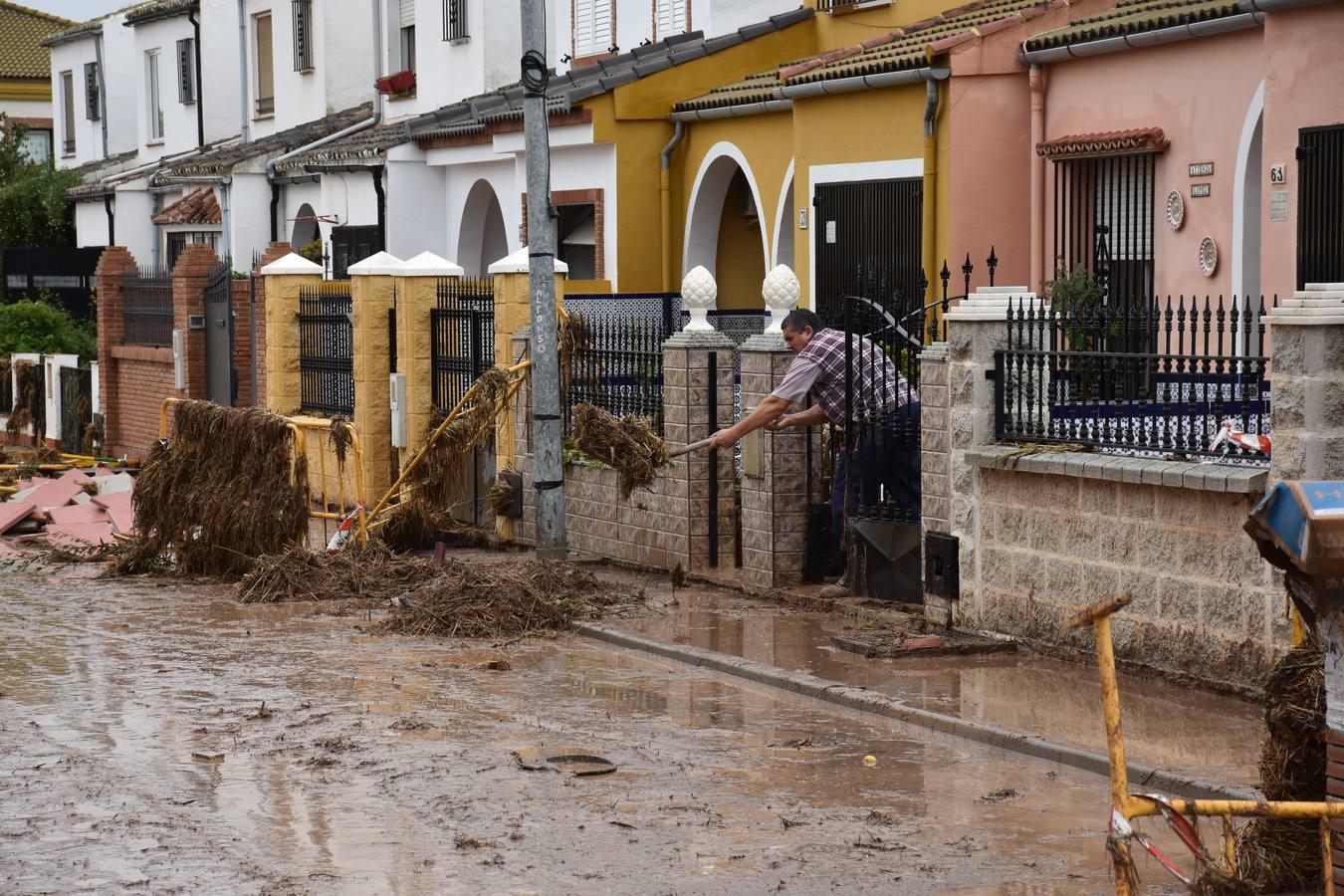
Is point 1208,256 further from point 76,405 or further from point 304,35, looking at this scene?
point 304,35

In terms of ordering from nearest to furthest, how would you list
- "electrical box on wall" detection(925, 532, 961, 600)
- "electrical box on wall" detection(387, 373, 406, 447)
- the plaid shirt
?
"electrical box on wall" detection(925, 532, 961, 600), the plaid shirt, "electrical box on wall" detection(387, 373, 406, 447)

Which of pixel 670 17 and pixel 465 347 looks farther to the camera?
pixel 670 17

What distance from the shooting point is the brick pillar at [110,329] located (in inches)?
1078

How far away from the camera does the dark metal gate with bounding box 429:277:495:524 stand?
1750 cm

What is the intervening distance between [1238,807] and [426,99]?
2693 centimetres

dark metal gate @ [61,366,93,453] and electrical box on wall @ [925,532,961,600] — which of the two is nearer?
electrical box on wall @ [925,532,961,600]

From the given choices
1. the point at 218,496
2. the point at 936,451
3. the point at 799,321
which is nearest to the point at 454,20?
the point at 218,496

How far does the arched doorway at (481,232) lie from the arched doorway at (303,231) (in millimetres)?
5081

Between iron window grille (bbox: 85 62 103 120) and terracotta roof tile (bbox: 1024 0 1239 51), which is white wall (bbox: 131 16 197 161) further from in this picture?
terracotta roof tile (bbox: 1024 0 1239 51)

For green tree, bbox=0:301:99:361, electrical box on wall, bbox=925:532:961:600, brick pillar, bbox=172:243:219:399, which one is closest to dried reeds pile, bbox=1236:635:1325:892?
electrical box on wall, bbox=925:532:961:600

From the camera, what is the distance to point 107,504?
62.7 feet

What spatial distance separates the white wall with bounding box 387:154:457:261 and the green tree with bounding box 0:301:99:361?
5.92 metres

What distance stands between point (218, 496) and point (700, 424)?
159 inches

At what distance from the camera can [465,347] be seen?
703 inches
